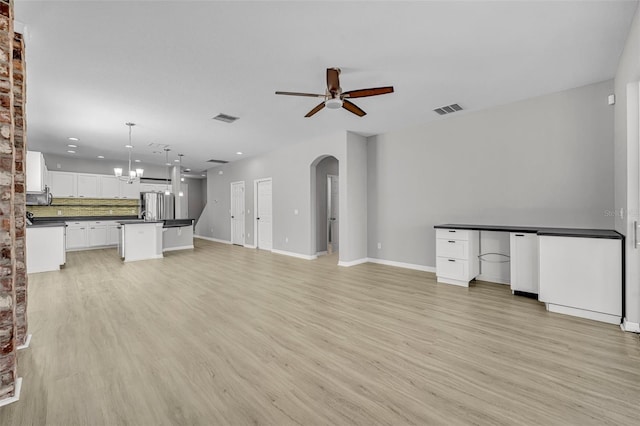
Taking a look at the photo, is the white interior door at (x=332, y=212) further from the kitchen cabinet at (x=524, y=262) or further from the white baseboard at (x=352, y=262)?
the kitchen cabinet at (x=524, y=262)

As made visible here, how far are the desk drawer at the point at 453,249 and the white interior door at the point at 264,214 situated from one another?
476 centimetres

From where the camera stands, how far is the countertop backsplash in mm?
8093

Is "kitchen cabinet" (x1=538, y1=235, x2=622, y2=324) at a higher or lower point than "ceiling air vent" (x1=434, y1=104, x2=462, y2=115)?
lower

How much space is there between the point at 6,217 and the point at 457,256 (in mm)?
4837

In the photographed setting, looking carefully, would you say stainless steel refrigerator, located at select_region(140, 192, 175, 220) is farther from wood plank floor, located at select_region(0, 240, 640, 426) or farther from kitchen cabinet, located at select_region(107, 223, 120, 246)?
wood plank floor, located at select_region(0, 240, 640, 426)

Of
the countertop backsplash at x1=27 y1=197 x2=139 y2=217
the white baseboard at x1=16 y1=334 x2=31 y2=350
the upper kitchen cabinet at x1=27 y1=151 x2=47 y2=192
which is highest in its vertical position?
the upper kitchen cabinet at x1=27 y1=151 x2=47 y2=192

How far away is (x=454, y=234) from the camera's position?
14.4 ft

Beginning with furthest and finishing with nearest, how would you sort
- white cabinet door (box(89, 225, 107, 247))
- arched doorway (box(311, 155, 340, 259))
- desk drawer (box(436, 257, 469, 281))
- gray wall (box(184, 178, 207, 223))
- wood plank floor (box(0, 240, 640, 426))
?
1. gray wall (box(184, 178, 207, 223))
2. white cabinet door (box(89, 225, 107, 247))
3. arched doorway (box(311, 155, 340, 259))
4. desk drawer (box(436, 257, 469, 281))
5. wood plank floor (box(0, 240, 640, 426))

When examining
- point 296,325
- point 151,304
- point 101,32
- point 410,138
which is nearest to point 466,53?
point 410,138

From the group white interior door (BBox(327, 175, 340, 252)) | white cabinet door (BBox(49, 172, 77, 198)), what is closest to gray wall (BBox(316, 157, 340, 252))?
white interior door (BBox(327, 175, 340, 252))

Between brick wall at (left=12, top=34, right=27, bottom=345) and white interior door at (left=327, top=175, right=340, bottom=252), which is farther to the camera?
white interior door at (left=327, top=175, right=340, bottom=252)

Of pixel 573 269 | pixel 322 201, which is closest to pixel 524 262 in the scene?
pixel 573 269

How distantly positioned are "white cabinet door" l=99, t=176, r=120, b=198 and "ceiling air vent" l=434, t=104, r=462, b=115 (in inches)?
382

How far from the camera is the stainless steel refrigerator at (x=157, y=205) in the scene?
968 cm
